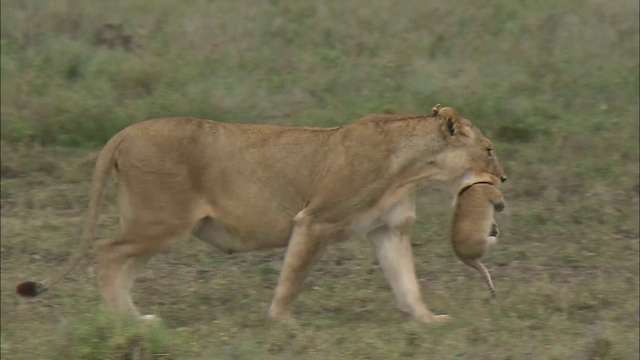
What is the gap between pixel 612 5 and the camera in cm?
1213

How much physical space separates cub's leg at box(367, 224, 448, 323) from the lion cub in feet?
0.77

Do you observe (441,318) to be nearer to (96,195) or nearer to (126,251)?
(126,251)

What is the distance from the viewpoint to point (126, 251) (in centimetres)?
590

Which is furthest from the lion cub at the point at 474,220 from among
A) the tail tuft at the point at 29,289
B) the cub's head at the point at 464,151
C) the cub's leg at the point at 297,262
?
the tail tuft at the point at 29,289

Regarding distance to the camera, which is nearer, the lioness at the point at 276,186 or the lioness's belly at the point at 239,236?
the lioness at the point at 276,186

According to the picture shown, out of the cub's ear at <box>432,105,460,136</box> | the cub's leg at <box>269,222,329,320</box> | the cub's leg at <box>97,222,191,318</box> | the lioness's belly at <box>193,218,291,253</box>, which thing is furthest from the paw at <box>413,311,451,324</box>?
the cub's leg at <box>97,222,191,318</box>

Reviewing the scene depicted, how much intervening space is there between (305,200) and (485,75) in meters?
4.64

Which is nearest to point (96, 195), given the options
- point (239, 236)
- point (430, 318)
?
point (239, 236)

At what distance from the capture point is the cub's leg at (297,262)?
5.80m

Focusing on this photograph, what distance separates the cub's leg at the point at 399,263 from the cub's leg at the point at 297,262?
391 mm

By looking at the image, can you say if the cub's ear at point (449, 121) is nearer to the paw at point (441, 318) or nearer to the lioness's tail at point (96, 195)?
the paw at point (441, 318)

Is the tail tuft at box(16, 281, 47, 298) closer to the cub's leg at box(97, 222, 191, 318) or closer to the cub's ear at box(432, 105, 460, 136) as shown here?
the cub's leg at box(97, 222, 191, 318)

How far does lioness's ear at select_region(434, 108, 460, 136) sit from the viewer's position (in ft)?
19.7

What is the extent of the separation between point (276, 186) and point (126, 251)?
2.48ft
